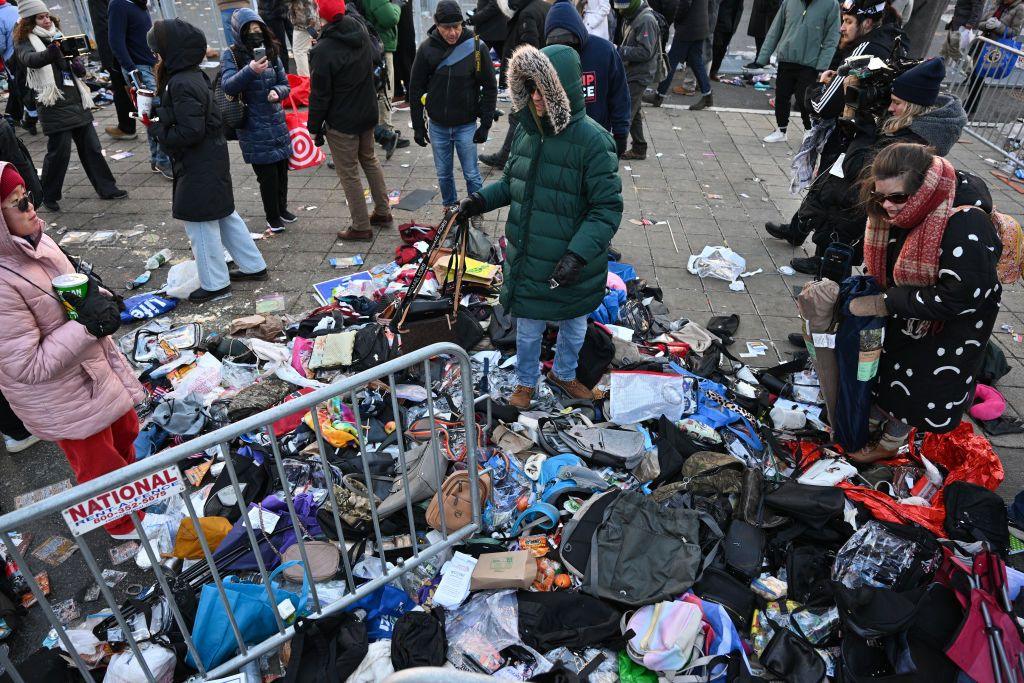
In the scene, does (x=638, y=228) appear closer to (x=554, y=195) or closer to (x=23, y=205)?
(x=554, y=195)

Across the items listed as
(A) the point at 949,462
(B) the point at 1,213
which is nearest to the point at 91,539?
(B) the point at 1,213

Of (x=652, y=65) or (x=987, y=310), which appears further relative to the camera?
(x=652, y=65)

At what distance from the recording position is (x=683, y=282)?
6.27 metres

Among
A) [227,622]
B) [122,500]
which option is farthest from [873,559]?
[122,500]

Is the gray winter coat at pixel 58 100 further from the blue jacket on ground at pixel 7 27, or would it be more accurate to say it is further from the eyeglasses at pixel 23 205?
the eyeglasses at pixel 23 205

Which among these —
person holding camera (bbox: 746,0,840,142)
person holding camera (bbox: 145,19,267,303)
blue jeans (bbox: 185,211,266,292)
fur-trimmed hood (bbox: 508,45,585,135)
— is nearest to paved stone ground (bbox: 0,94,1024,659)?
blue jeans (bbox: 185,211,266,292)

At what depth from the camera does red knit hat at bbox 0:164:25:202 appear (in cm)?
292

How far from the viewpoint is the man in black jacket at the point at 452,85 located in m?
6.16

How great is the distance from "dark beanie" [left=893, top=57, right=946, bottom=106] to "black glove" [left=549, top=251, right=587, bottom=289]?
9.24ft

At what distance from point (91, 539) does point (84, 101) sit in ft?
18.6

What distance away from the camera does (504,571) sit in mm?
3227

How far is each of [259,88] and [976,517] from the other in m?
6.37

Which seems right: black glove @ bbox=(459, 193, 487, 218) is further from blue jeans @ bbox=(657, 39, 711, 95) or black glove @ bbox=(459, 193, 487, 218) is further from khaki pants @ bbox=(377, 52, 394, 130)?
blue jeans @ bbox=(657, 39, 711, 95)

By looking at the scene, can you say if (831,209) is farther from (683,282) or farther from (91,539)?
(91,539)
